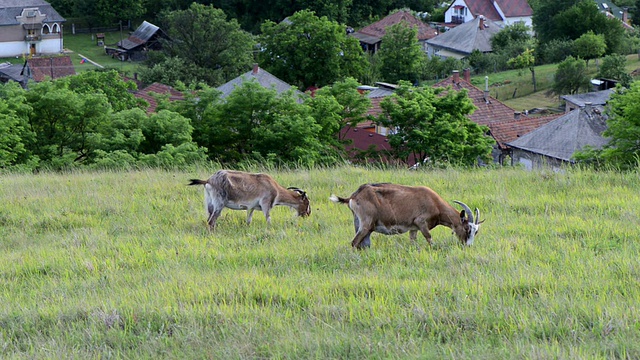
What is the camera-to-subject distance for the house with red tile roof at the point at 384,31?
95.5 metres

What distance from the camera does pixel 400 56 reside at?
74.7 m

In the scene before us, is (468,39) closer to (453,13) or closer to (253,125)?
(453,13)

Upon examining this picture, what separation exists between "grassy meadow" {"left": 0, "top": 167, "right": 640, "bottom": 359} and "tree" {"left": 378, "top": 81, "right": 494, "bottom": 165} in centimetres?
1834

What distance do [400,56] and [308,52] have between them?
12.5 metres

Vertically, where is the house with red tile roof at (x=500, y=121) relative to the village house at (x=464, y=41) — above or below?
below

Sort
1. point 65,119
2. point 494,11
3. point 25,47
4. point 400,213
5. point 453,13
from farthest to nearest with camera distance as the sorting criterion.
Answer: point 453,13 < point 494,11 < point 25,47 < point 65,119 < point 400,213

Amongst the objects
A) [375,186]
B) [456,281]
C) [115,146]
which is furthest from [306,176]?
[115,146]

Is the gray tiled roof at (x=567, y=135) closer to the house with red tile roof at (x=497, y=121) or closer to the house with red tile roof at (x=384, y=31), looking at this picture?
the house with red tile roof at (x=497, y=121)

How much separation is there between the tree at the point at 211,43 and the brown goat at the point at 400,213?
6127 centimetres

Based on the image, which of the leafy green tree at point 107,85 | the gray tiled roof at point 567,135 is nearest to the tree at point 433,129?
the gray tiled roof at point 567,135

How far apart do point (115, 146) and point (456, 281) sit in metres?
19.8

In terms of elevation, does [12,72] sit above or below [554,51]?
below

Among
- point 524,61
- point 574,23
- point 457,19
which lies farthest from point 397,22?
point 524,61

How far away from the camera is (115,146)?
27.5 metres
